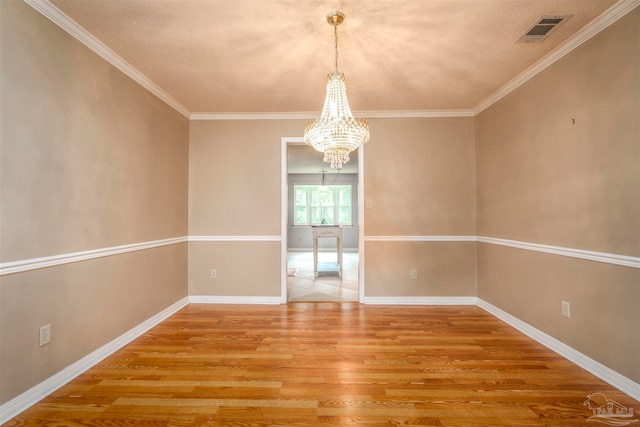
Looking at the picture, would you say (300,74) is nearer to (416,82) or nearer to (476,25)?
(416,82)

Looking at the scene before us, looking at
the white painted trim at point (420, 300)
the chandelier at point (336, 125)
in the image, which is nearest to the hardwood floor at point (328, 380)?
the white painted trim at point (420, 300)

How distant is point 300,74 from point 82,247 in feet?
7.41

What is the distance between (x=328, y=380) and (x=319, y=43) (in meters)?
2.44

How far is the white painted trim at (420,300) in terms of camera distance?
11.9 ft

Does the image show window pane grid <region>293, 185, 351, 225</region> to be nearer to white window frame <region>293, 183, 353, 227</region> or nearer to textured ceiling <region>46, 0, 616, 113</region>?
white window frame <region>293, 183, 353, 227</region>

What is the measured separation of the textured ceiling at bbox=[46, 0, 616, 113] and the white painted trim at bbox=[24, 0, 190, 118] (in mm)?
40

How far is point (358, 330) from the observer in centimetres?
284

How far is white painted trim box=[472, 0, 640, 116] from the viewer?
5.96 ft

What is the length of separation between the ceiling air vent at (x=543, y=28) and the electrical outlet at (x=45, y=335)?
382 centimetres

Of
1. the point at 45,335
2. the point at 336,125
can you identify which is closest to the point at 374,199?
the point at 336,125

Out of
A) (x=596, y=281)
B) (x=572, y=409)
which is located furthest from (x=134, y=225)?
(x=596, y=281)

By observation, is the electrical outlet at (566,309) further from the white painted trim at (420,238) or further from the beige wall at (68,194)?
the beige wall at (68,194)

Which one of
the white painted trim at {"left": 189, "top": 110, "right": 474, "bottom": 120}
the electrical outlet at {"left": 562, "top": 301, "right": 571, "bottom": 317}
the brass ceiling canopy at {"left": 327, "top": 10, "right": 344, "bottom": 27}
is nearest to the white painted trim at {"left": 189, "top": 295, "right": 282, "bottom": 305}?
the white painted trim at {"left": 189, "top": 110, "right": 474, "bottom": 120}

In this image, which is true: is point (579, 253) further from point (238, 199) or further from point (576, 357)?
point (238, 199)
